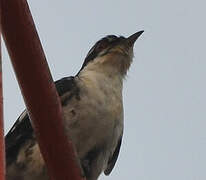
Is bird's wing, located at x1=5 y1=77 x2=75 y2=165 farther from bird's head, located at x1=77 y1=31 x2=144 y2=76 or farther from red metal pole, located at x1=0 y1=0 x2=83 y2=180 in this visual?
red metal pole, located at x1=0 y1=0 x2=83 y2=180

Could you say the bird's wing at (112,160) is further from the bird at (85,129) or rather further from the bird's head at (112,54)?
the bird's head at (112,54)

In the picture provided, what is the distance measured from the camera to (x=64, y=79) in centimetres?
620

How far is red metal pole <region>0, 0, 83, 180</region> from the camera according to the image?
103 inches

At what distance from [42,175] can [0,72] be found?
3.17 m

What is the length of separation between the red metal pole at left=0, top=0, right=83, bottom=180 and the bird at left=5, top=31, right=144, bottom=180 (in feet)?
8.40

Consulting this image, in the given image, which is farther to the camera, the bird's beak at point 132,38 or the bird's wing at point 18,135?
the bird's beak at point 132,38

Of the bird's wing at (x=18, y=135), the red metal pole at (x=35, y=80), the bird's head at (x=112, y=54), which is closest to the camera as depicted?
the red metal pole at (x=35, y=80)

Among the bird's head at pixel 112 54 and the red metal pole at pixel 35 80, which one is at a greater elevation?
the red metal pole at pixel 35 80

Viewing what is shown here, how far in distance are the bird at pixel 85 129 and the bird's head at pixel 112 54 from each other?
0.19 m

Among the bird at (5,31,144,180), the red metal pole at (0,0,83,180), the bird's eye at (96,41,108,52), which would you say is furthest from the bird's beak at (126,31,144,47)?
the red metal pole at (0,0,83,180)

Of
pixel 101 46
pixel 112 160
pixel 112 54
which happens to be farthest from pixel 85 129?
pixel 101 46

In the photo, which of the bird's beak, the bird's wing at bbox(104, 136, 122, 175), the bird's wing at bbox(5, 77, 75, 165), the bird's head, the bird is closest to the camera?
the bird

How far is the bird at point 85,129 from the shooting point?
208 inches

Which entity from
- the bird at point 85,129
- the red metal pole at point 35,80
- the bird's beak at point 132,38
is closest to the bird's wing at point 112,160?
the bird at point 85,129
